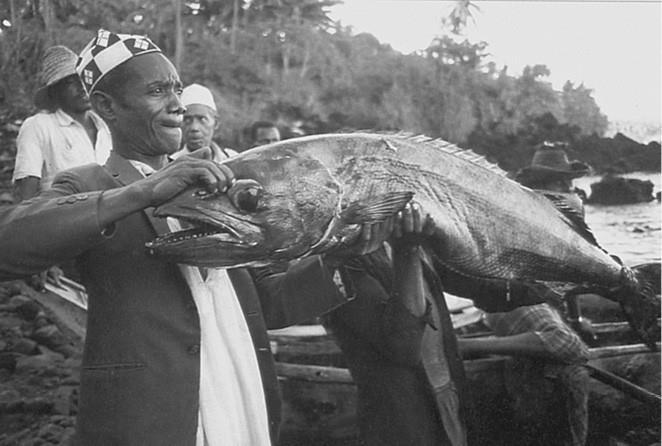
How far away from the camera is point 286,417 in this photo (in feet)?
12.2

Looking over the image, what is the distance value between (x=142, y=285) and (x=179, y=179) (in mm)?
309

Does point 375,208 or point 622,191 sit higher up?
point 375,208

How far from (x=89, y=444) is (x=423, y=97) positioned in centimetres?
487

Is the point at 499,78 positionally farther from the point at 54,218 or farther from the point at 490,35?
the point at 54,218

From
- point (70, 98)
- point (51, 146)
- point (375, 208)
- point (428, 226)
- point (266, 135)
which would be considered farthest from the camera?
point (266, 135)

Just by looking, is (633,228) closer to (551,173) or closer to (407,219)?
(551,173)

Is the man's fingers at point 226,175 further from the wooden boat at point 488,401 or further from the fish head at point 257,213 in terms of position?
the wooden boat at point 488,401

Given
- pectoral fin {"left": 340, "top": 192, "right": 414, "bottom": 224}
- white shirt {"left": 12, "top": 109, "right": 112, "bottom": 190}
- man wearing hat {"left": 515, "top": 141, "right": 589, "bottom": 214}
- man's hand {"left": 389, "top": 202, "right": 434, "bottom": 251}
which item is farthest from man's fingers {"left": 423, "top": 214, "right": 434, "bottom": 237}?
man wearing hat {"left": 515, "top": 141, "right": 589, "bottom": 214}

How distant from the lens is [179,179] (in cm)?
142

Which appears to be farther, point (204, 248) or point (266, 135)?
point (266, 135)

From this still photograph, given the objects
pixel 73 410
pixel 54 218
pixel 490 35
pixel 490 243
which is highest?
pixel 490 35

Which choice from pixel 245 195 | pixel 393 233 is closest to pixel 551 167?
pixel 393 233

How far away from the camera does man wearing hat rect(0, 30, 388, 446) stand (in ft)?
4.66

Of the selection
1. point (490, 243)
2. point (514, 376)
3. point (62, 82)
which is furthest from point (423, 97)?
point (490, 243)
